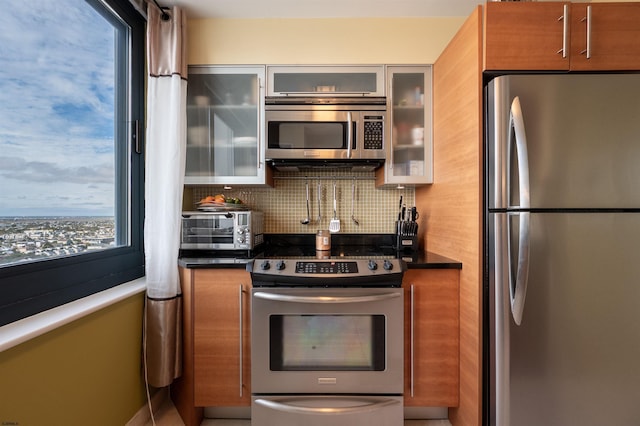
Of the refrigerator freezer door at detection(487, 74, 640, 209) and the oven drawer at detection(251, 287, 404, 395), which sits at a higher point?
the refrigerator freezer door at detection(487, 74, 640, 209)

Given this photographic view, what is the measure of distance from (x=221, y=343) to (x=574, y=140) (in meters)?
1.88

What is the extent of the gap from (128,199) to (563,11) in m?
2.32

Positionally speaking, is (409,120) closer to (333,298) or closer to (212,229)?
(333,298)

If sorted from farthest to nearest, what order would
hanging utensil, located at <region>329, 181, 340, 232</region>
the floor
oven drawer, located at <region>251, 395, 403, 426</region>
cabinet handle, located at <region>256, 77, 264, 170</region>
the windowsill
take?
1. hanging utensil, located at <region>329, 181, 340, 232</region>
2. cabinet handle, located at <region>256, 77, 264, 170</region>
3. the floor
4. oven drawer, located at <region>251, 395, 403, 426</region>
5. the windowsill

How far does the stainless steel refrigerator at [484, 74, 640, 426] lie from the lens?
133 centimetres

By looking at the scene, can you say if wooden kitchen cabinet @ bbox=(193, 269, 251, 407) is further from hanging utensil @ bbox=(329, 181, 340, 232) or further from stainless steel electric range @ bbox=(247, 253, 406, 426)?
hanging utensil @ bbox=(329, 181, 340, 232)

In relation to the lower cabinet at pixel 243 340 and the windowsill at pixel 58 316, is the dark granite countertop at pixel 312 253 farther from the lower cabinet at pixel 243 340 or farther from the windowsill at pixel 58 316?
the windowsill at pixel 58 316

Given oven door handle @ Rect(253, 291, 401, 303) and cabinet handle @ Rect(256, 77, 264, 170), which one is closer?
oven door handle @ Rect(253, 291, 401, 303)

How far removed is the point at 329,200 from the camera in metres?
2.31

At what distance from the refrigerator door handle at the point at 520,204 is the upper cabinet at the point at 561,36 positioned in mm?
249

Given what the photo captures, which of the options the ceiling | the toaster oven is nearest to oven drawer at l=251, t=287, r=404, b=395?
the toaster oven

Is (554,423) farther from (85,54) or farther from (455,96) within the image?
(85,54)

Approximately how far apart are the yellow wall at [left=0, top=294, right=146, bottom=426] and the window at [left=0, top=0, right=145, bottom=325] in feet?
0.50

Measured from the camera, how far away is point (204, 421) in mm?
1760
